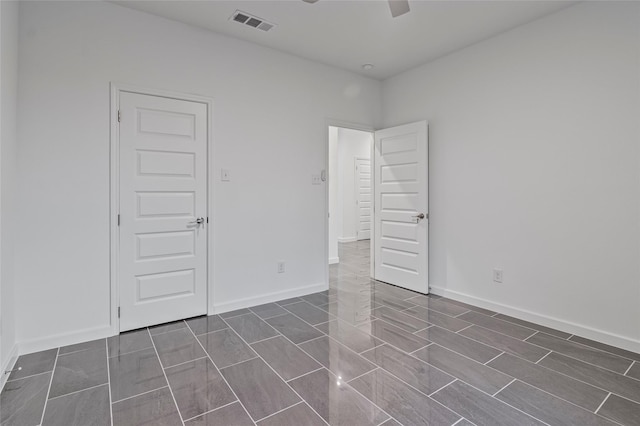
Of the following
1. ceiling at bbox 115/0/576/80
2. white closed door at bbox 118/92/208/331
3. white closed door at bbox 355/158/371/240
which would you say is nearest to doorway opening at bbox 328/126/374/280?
white closed door at bbox 355/158/371/240

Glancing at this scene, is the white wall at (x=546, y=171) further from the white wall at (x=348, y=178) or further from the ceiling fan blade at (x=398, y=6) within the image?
the white wall at (x=348, y=178)

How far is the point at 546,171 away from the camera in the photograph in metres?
3.09

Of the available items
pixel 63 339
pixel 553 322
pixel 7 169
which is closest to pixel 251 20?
pixel 7 169

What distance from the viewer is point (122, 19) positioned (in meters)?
2.89

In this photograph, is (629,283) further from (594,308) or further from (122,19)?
(122,19)

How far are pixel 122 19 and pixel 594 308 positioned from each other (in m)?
4.76

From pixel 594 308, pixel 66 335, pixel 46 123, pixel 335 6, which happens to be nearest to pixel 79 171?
pixel 46 123

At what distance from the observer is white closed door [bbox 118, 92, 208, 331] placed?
9.69ft

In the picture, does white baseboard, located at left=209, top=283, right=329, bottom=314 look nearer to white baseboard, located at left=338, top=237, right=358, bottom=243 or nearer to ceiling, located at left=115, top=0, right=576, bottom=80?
ceiling, located at left=115, top=0, right=576, bottom=80

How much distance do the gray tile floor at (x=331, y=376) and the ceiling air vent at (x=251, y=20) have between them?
2.87 metres

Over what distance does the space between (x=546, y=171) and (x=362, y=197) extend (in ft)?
19.4

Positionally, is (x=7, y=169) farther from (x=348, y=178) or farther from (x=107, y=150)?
(x=348, y=178)

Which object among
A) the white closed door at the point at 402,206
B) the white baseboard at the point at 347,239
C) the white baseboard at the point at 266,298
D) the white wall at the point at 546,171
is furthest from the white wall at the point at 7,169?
the white baseboard at the point at 347,239

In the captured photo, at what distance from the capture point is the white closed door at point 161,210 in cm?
295
